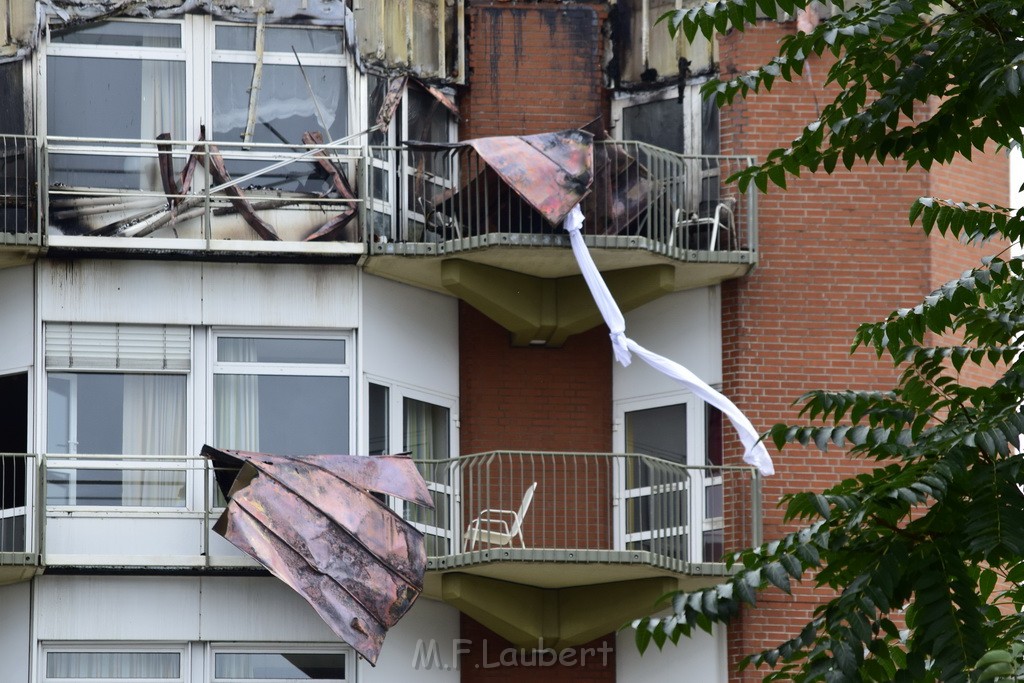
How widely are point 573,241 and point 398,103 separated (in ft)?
8.06

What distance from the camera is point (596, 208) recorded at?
18.8 metres

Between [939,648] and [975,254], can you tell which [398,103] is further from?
[939,648]

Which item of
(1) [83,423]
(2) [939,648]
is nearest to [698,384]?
(1) [83,423]

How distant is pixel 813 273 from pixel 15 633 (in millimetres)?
8329

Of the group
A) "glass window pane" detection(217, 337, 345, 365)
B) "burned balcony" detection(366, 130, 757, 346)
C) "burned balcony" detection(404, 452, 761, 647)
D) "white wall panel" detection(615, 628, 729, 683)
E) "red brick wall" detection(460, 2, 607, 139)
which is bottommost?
"white wall panel" detection(615, 628, 729, 683)

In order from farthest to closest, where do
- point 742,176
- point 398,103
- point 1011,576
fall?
point 398,103 → point 742,176 → point 1011,576

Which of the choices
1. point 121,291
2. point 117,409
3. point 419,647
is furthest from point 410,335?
point 419,647

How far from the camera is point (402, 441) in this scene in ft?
61.9

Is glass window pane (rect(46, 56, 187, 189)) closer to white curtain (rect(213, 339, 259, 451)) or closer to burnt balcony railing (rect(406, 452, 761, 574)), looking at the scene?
white curtain (rect(213, 339, 259, 451))

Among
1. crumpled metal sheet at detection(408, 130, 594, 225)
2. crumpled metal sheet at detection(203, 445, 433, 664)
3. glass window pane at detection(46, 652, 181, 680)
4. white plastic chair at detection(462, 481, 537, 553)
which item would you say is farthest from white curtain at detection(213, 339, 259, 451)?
crumpled metal sheet at detection(408, 130, 594, 225)

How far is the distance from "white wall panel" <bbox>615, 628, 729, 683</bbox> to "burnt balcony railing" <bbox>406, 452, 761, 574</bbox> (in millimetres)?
805

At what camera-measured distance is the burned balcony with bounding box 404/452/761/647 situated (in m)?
17.9

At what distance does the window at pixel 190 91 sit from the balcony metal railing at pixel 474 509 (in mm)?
2919

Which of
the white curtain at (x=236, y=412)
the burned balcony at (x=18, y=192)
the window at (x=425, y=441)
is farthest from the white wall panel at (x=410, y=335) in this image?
the burned balcony at (x=18, y=192)
